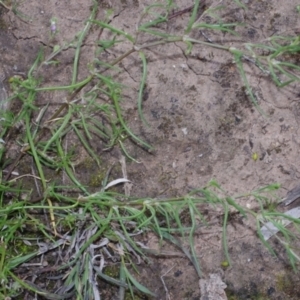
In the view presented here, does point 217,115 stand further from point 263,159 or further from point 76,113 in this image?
point 76,113

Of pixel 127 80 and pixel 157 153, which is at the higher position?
pixel 127 80

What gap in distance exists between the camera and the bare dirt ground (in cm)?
247

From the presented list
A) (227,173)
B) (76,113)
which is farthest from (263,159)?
(76,113)

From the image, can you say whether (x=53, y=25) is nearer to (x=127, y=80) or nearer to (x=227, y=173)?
(x=127, y=80)

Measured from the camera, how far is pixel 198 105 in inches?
98.0

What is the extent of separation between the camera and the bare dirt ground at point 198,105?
247 cm

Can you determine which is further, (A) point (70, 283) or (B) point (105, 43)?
(A) point (70, 283)

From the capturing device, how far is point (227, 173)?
2477 mm

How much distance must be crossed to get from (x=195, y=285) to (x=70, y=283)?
0.54 meters

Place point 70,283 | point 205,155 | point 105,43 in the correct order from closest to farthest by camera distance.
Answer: point 105,43, point 70,283, point 205,155

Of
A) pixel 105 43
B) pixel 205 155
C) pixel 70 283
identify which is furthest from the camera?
pixel 205 155

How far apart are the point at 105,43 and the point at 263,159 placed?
34.9 inches

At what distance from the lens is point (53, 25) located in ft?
8.08

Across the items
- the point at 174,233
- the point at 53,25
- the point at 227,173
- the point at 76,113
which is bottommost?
the point at 174,233
